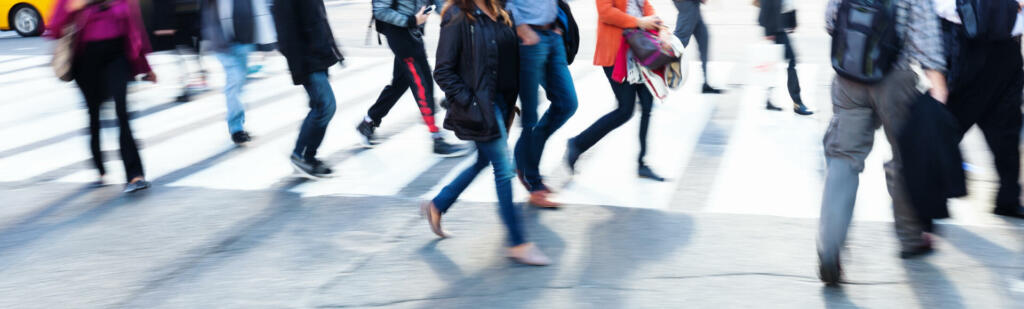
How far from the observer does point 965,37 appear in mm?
4805

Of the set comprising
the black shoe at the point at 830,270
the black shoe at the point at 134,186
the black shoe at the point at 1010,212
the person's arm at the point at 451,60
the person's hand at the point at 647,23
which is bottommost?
the black shoe at the point at 134,186

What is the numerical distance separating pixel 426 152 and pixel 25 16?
13808 millimetres

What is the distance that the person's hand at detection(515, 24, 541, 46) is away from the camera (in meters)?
5.04

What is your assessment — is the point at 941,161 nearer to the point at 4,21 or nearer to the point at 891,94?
the point at 891,94

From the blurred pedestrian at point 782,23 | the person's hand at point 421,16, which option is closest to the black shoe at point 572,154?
the person's hand at point 421,16

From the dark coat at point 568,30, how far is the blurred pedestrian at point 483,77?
989 millimetres

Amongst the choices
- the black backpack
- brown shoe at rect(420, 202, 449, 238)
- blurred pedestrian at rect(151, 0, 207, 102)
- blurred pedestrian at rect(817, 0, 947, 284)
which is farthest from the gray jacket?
the black backpack

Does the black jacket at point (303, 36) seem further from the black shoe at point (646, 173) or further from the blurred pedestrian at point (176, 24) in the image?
the blurred pedestrian at point (176, 24)

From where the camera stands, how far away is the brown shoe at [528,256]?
4.53 metres

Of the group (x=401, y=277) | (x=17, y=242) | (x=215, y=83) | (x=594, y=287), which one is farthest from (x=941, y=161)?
(x=215, y=83)

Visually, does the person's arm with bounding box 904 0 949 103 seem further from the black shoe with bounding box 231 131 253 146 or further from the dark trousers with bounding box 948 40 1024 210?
the black shoe with bounding box 231 131 253 146

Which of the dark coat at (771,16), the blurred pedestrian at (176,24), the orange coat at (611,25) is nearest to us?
the orange coat at (611,25)

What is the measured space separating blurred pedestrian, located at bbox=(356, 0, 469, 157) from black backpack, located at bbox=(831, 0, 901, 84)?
3.30 meters

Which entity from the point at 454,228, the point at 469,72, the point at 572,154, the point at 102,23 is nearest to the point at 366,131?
the point at 572,154
